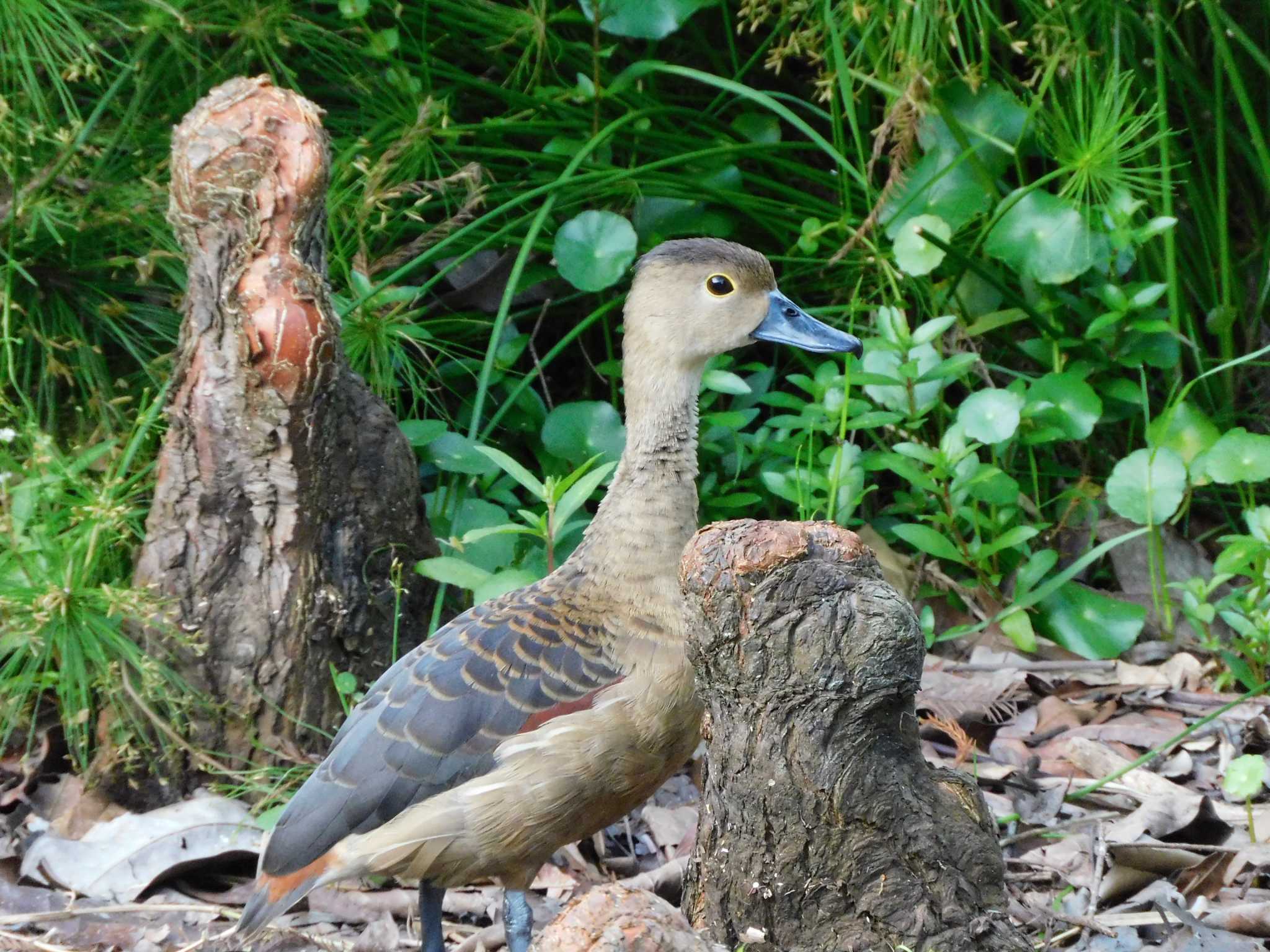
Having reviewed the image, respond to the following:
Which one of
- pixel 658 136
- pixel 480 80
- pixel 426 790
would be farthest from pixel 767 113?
pixel 426 790

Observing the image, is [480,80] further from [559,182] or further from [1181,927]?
[1181,927]

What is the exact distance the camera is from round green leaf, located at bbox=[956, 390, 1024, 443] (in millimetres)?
4078

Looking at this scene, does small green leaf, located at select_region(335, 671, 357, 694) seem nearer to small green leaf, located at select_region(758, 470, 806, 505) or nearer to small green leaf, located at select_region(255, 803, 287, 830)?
small green leaf, located at select_region(255, 803, 287, 830)

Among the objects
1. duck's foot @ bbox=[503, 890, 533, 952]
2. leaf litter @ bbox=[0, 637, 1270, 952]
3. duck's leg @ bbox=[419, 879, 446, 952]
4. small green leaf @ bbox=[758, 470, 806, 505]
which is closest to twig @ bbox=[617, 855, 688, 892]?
leaf litter @ bbox=[0, 637, 1270, 952]

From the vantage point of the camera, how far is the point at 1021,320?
4.84 meters

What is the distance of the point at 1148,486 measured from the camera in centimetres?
399

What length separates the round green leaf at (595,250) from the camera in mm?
4441

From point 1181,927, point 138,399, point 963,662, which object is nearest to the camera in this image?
point 1181,927

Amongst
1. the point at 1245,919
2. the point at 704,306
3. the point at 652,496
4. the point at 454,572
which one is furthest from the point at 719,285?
the point at 1245,919

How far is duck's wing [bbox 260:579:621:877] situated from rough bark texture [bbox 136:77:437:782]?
61 cm

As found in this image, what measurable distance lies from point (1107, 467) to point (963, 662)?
1.07 m

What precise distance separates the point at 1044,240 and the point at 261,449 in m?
2.46

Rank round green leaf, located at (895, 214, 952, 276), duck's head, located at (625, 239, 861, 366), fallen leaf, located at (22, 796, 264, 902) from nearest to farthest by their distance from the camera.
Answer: fallen leaf, located at (22, 796, 264, 902) < duck's head, located at (625, 239, 861, 366) < round green leaf, located at (895, 214, 952, 276)

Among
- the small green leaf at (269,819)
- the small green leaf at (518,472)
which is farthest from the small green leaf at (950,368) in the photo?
the small green leaf at (269,819)
